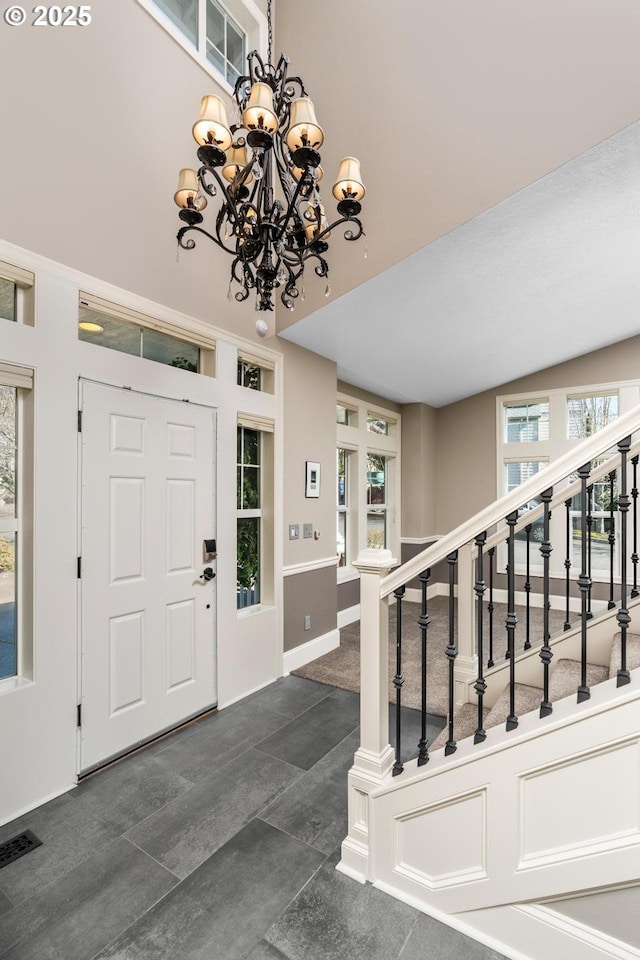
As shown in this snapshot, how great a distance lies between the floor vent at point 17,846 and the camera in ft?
6.19

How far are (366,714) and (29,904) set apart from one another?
1403 mm

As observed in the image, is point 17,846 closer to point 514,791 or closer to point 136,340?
point 514,791

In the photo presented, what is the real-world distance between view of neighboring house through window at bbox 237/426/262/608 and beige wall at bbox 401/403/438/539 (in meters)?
3.17

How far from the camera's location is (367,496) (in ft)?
18.8

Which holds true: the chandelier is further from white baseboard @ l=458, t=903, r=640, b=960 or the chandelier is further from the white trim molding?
white baseboard @ l=458, t=903, r=640, b=960

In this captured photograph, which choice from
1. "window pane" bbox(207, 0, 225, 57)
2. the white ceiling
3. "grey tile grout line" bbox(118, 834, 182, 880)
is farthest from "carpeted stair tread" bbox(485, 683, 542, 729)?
"window pane" bbox(207, 0, 225, 57)

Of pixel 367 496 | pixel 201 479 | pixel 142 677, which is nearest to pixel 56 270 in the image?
pixel 201 479

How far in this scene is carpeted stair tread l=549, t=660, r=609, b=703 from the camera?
6.46 feet

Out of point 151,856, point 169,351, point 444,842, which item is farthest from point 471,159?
point 151,856

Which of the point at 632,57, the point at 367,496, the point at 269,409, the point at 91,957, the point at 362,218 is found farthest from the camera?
the point at 367,496

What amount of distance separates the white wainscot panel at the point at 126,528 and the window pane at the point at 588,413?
5178 mm

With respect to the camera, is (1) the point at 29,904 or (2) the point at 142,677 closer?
(1) the point at 29,904

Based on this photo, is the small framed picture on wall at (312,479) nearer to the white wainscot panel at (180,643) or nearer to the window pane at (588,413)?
the white wainscot panel at (180,643)

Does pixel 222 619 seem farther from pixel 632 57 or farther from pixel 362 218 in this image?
pixel 632 57
